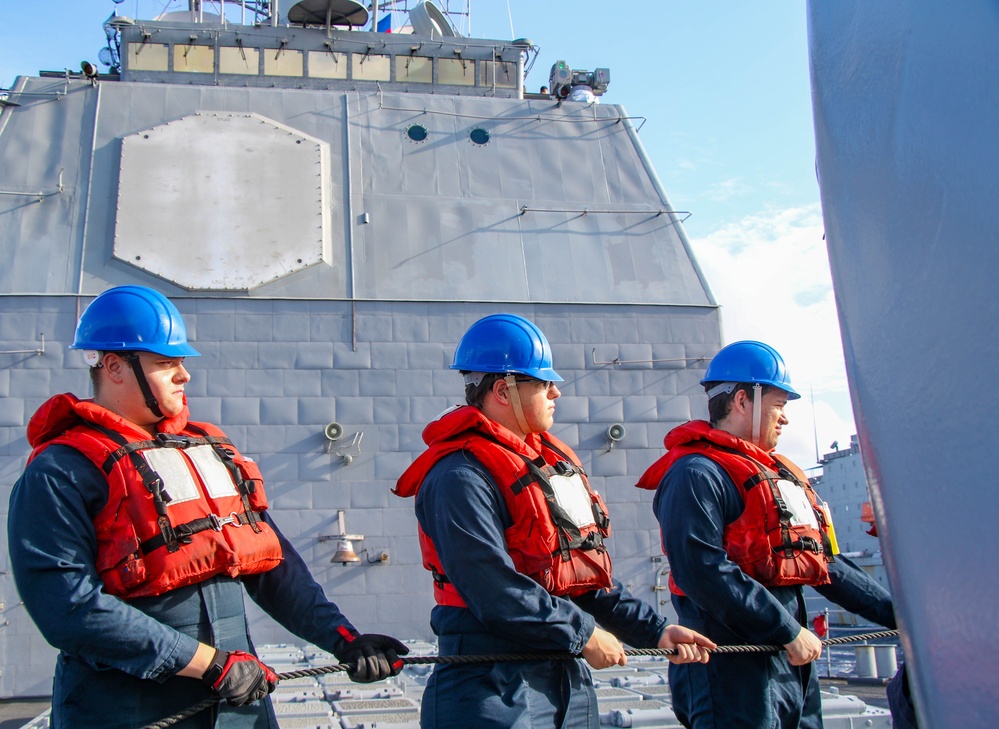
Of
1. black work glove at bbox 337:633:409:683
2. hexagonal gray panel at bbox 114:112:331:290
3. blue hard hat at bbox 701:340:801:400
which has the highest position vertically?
hexagonal gray panel at bbox 114:112:331:290

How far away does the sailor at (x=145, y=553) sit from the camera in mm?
2184

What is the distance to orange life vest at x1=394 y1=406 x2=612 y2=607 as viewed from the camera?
2799mm

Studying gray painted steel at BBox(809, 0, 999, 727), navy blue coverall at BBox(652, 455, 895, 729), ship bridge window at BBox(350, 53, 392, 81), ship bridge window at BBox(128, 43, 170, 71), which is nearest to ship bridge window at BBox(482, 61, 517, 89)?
ship bridge window at BBox(350, 53, 392, 81)

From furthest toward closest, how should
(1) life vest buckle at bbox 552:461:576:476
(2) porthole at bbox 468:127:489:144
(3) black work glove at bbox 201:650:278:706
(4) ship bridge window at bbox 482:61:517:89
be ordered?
(4) ship bridge window at bbox 482:61:517:89 → (2) porthole at bbox 468:127:489:144 → (1) life vest buckle at bbox 552:461:576:476 → (3) black work glove at bbox 201:650:278:706

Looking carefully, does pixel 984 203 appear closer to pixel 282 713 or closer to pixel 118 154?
pixel 282 713

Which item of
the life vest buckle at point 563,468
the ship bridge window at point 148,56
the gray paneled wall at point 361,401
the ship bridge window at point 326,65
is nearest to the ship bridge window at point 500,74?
the ship bridge window at point 326,65

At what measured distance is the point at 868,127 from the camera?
975mm

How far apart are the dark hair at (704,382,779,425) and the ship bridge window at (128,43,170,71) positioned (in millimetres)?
7374

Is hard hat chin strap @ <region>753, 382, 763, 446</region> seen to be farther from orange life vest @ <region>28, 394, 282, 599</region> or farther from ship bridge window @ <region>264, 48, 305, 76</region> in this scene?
ship bridge window @ <region>264, 48, 305, 76</region>

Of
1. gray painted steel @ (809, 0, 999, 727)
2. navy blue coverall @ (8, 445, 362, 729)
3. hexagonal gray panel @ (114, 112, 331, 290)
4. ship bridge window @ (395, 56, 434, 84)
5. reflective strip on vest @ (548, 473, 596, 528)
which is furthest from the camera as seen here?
ship bridge window @ (395, 56, 434, 84)

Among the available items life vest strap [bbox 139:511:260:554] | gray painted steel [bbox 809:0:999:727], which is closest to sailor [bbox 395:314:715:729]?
life vest strap [bbox 139:511:260:554]

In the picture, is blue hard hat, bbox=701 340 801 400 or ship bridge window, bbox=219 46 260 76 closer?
blue hard hat, bbox=701 340 801 400

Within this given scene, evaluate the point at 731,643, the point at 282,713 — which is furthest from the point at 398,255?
the point at 731,643

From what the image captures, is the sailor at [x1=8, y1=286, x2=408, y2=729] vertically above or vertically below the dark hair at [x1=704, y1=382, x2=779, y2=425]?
below
